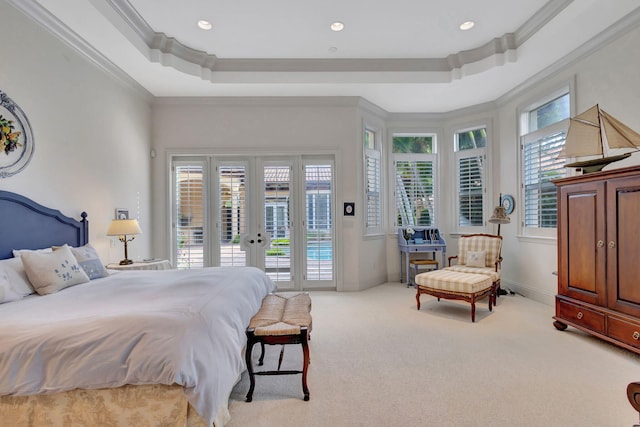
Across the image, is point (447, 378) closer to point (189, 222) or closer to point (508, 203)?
point (508, 203)

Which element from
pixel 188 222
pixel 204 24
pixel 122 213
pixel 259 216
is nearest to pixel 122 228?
pixel 122 213

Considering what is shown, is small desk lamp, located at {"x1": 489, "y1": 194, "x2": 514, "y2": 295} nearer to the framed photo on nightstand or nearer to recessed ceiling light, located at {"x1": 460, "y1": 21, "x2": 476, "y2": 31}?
recessed ceiling light, located at {"x1": 460, "y1": 21, "x2": 476, "y2": 31}

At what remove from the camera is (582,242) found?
3.04 m

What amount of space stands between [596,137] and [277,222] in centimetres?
402

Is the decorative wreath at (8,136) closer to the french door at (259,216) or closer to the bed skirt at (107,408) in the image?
the bed skirt at (107,408)

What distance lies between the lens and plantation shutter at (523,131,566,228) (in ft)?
13.5

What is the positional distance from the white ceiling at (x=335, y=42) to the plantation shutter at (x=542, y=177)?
965mm

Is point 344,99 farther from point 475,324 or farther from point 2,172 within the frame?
point 2,172

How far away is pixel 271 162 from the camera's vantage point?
500 cm

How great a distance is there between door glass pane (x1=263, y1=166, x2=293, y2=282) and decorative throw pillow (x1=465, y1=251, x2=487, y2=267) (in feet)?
8.95

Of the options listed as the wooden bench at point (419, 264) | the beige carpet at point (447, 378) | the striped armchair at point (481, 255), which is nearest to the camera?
the beige carpet at point (447, 378)

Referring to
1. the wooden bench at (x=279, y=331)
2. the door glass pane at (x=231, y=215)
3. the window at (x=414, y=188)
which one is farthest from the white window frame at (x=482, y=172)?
the wooden bench at (x=279, y=331)

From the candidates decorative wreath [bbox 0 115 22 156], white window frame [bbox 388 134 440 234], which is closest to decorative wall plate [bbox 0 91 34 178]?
decorative wreath [bbox 0 115 22 156]

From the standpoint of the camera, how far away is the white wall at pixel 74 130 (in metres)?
2.69
